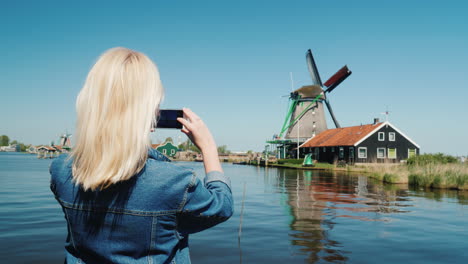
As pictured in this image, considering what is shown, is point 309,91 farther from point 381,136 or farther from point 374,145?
point 374,145

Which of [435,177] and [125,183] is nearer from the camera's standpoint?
[125,183]

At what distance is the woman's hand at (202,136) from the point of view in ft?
4.17

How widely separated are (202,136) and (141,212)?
1.10 feet

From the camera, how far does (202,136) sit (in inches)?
51.0

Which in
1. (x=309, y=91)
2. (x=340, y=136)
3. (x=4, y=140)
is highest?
(x=309, y=91)

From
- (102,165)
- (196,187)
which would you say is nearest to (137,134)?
(102,165)

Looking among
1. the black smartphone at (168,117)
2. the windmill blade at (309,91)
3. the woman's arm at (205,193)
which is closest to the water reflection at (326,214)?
the woman's arm at (205,193)

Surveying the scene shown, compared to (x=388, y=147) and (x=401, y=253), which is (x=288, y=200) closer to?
(x=401, y=253)

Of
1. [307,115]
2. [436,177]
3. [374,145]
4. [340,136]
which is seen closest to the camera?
Answer: [436,177]

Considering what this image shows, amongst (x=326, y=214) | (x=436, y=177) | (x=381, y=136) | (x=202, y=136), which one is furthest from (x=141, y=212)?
(x=381, y=136)

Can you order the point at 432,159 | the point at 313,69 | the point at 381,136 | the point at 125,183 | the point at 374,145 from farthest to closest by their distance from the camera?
the point at 313,69 → the point at 381,136 → the point at 374,145 → the point at 432,159 → the point at 125,183

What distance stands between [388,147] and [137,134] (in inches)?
1488

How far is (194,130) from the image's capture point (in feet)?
4.19

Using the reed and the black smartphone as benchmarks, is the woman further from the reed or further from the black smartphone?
the reed
